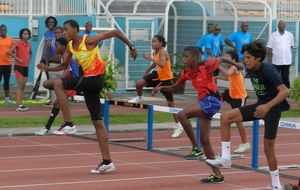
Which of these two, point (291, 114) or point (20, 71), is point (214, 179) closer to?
point (291, 114)

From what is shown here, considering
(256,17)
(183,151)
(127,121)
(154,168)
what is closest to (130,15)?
(256,17)

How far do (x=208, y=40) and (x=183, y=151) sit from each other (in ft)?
32.7

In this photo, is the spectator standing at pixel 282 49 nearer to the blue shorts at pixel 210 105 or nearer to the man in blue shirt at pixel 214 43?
the man in blue shirt at pixel 214 43

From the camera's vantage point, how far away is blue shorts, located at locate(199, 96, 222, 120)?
1207 cm

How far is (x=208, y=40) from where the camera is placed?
80.2 feet

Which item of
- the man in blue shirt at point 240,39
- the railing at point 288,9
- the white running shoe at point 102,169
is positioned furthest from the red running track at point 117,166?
the railing at point 288,9

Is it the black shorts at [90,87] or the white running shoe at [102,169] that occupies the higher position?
the black shorts at [90,87]

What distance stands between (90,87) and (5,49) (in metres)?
11.0

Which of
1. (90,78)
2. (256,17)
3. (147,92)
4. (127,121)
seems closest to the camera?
(90,78)

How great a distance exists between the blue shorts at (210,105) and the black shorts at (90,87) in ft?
4.62

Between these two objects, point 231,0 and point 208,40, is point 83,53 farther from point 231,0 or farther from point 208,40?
point 231,0

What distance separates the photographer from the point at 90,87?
473 inches

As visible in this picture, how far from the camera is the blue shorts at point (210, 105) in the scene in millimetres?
12070

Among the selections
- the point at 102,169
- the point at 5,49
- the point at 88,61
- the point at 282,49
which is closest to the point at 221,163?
the point at 102,169
